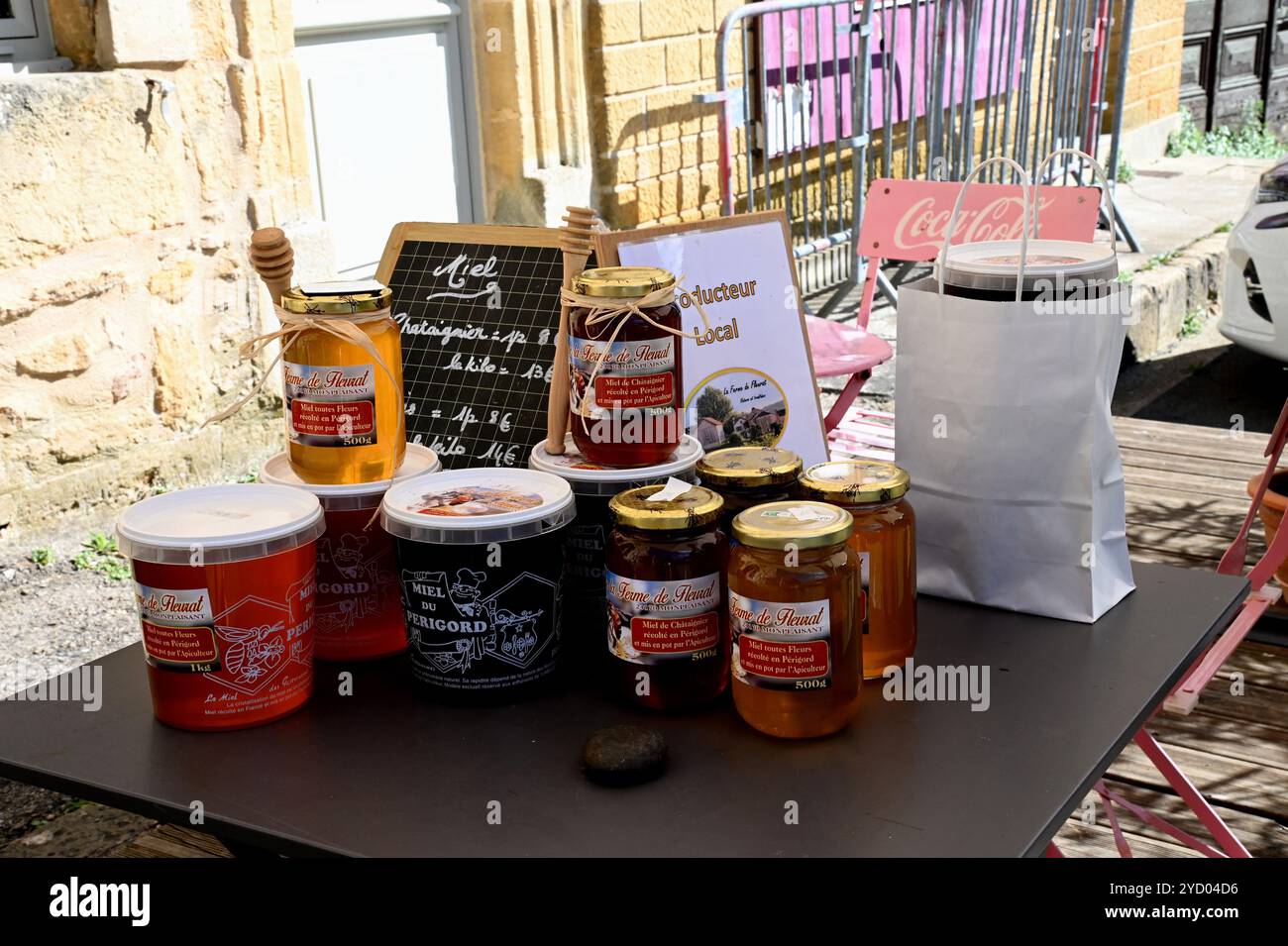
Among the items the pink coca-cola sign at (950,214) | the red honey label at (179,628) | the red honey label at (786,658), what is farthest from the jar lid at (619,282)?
the pink coca-cola sign at (950,214)

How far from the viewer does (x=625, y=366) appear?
5.11ft

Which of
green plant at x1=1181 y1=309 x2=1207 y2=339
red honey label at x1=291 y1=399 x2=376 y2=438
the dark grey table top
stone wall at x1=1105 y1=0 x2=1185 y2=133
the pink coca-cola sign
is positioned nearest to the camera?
the dark grey table top

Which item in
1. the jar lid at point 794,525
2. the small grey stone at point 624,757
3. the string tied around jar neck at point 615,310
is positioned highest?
the string tied around jar neck at point 615,310

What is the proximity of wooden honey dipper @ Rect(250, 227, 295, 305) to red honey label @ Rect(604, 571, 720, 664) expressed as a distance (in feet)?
2.00

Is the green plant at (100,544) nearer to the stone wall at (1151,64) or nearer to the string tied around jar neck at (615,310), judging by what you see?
the string tied around jar neck at (615,310)

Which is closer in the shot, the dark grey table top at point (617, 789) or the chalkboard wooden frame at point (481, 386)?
the dark grey table top at point (617, 789)

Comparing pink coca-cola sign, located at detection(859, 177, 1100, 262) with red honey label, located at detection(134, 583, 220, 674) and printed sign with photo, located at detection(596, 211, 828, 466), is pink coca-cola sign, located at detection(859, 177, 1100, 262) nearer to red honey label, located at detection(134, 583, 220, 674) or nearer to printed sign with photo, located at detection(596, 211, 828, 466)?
printed sign with photo, located at detection(596, 211, 828, 466)

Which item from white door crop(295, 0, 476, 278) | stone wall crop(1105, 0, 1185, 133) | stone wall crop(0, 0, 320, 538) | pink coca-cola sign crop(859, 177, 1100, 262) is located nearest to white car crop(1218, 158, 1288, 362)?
pink coca-cola sign crop(859, 177, 1100, 262)

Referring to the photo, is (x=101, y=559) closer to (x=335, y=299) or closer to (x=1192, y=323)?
(x=335, y=299)

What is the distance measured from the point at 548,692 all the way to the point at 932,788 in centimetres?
46

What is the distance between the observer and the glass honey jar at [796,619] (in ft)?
4.35

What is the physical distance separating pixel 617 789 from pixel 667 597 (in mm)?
204

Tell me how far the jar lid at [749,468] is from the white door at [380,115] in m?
3.33

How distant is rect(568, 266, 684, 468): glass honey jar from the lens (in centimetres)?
155
